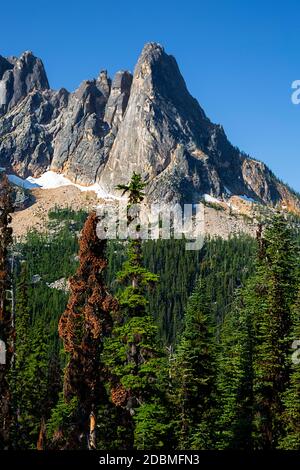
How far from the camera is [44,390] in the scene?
56062mm

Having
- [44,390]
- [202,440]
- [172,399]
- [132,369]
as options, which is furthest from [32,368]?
[132,369]

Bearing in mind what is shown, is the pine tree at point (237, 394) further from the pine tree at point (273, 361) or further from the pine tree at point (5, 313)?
the pine tree at point (5, 313)

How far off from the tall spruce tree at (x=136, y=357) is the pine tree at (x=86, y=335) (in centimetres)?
118

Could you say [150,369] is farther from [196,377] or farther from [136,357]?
[196,377]

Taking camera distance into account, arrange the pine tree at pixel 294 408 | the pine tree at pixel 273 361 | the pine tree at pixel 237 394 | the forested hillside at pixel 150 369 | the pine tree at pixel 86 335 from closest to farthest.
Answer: the pine tree at pixel 86 335 → the forested hillside at pixel 150 369 → the pine tree at pixel 294 408 → the pine tree at pixel 273 361 → the pine tree at pixel 237 394

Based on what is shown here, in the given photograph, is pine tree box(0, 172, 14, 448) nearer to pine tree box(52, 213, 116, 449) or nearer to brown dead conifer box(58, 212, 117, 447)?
pine tree box(52, 213, 116, 449)

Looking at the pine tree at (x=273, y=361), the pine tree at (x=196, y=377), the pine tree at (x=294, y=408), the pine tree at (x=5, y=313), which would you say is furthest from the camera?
the pine tree at (x=196, y=377)

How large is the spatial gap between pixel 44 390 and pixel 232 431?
81.2 ft

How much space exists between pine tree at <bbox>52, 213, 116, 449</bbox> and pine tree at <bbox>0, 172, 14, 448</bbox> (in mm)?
6619

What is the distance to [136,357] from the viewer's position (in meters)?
28.1

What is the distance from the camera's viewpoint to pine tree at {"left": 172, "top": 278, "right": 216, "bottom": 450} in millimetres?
37750

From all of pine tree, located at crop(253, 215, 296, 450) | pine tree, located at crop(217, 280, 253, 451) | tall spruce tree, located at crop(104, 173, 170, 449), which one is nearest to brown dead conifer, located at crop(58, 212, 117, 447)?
tall spruce tree, located at crop(104, 173, 170, 449)

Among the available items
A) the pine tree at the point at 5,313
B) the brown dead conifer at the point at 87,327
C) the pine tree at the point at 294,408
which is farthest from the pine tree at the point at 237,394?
the brown dead conifer at the point at 87,327

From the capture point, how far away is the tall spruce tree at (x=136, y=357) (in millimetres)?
27297
